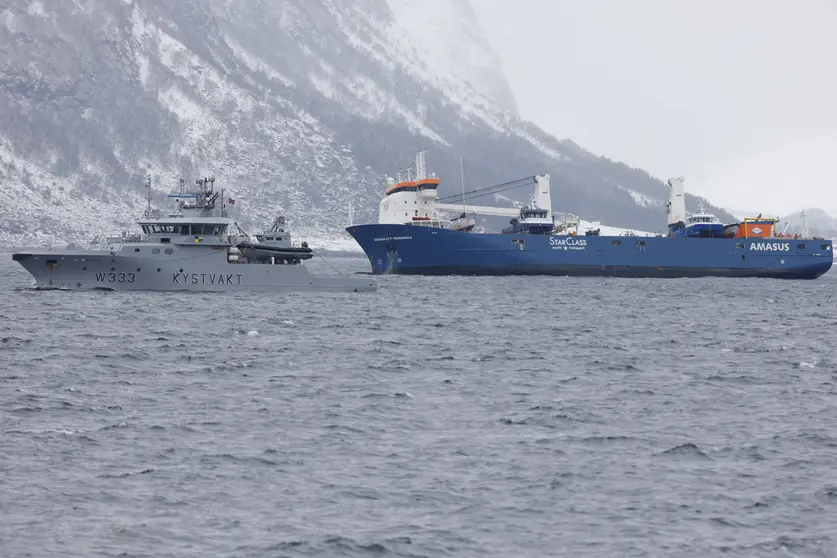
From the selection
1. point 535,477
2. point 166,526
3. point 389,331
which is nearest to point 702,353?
point 389,331

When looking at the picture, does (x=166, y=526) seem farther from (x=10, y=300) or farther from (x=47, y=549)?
(x=10, y=300)

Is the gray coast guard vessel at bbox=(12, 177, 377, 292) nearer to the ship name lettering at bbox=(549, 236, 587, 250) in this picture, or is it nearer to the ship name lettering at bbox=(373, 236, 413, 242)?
the ship name lettering at bbox=(373, 236, 413, 242)

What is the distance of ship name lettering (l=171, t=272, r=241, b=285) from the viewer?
245ft

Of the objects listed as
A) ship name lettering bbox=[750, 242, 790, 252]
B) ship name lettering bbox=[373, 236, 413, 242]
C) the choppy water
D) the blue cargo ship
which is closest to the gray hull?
the choppy water

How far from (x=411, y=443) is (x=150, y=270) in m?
50.9

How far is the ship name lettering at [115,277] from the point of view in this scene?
7388 cm

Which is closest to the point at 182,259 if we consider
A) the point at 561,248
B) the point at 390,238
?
the point at 390,238

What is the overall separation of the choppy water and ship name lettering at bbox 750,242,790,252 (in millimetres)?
71083

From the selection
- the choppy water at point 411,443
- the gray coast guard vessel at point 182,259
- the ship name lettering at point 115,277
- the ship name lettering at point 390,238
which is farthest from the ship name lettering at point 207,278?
the ship name lettering at point 390,238

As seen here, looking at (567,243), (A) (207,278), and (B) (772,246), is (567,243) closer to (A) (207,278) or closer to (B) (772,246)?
(B) (772,246)

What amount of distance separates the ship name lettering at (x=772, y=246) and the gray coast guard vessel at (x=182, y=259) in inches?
2434

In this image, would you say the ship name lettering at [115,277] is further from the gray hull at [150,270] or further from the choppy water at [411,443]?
the choppy water at [411,443]

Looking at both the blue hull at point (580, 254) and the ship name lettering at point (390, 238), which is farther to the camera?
the ship name lettering at point (390, 238)

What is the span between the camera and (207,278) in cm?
7519
